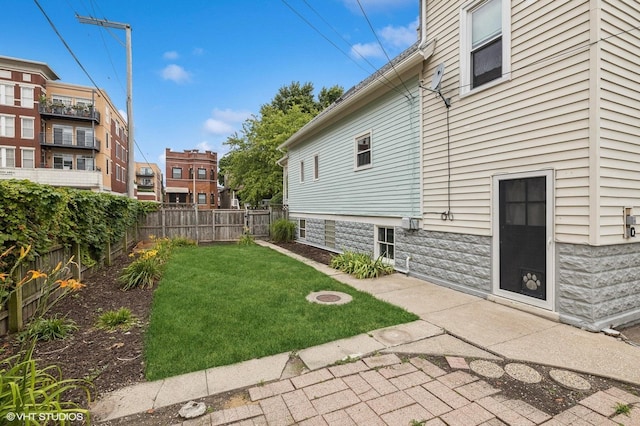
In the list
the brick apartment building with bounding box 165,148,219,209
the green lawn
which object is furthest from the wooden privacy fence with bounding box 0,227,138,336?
the brick apartment building with bounding box 165,148,219,209

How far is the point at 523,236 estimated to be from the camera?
14.8 ft

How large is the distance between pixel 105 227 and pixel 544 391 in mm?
8172

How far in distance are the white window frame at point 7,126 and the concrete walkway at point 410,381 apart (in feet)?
103

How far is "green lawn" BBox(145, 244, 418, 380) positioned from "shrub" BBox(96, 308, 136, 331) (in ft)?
1.05

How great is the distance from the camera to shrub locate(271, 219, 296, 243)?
543 inches

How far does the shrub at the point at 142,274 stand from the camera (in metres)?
5.89

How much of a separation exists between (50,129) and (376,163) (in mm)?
30087

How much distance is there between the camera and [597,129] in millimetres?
3645

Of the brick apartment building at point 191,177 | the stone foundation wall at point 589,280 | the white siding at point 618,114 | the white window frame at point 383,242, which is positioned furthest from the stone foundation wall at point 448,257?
the brick apartment building at point 191,177

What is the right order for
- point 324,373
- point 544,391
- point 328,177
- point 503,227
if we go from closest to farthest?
point 544,391 → point 324,373 → point 503,227 → point 328,177

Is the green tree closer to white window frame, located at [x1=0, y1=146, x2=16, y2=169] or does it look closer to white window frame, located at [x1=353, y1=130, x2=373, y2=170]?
white window frame, located at [x1=353, y1=130, x2=373, y2=170]

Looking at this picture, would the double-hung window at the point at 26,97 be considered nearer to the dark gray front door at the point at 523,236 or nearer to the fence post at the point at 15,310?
the fence post at the point at 15,310

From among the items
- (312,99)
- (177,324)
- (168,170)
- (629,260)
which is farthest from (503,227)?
(168,170)

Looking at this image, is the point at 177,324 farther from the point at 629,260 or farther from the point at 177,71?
the point at 177,71
